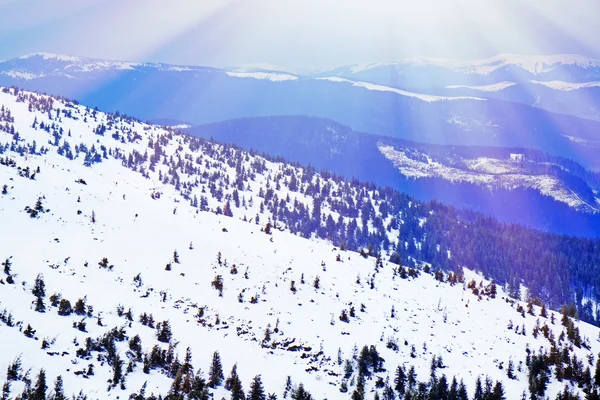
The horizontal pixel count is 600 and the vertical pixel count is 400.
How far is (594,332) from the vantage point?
72375 millimetres

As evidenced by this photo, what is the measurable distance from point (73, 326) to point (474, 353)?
4567 cm

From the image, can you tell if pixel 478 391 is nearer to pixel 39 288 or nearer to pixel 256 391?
pixel 256 391

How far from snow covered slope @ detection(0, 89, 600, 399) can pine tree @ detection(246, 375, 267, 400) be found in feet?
5.17

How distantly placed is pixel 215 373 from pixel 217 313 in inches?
473

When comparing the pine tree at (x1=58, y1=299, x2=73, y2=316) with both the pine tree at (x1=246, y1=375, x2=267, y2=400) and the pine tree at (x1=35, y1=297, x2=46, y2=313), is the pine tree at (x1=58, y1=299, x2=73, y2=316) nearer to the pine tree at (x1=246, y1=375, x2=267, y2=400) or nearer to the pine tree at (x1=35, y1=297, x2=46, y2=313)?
the pine tree at (x1=35, y1=297, x2=46, y2=313)

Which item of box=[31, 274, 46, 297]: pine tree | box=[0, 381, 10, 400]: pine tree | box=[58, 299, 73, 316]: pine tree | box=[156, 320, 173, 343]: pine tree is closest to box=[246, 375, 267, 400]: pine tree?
box=[156, 320, 173, 343]: pine tree

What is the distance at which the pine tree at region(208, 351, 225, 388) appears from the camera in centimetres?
3953

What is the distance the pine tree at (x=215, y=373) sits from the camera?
130 ft

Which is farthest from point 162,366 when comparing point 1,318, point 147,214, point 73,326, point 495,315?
point 495,315

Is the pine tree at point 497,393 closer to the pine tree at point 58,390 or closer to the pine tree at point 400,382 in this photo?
the pine tree at point 400,382

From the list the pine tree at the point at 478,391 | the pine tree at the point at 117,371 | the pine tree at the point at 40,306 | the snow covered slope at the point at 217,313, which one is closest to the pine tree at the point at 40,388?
the snow covered slope at the point at 217,313

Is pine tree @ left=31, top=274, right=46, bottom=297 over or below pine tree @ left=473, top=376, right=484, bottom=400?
over

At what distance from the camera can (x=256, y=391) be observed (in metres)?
38.5

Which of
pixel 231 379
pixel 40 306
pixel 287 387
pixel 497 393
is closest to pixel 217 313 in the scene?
pixel 231 379
